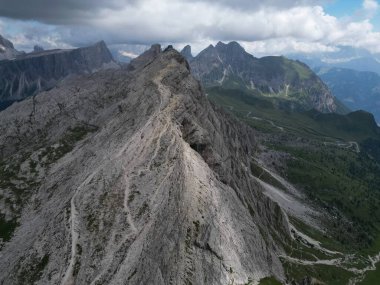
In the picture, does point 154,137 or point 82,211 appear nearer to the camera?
point 82,211

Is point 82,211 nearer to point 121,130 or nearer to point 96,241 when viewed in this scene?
point 96,241

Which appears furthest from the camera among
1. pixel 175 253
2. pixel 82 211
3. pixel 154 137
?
pixel 154 137

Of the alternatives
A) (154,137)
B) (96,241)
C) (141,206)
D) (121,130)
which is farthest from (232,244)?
(121,130)

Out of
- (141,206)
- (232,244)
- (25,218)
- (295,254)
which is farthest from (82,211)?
(295,254)

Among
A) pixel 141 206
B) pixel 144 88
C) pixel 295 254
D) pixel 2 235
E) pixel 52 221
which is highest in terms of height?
pixel 144 88

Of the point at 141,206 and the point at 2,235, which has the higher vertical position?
the point at 141,206

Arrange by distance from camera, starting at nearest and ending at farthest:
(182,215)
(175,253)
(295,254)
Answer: (175,253), (182,215), (295,254)
